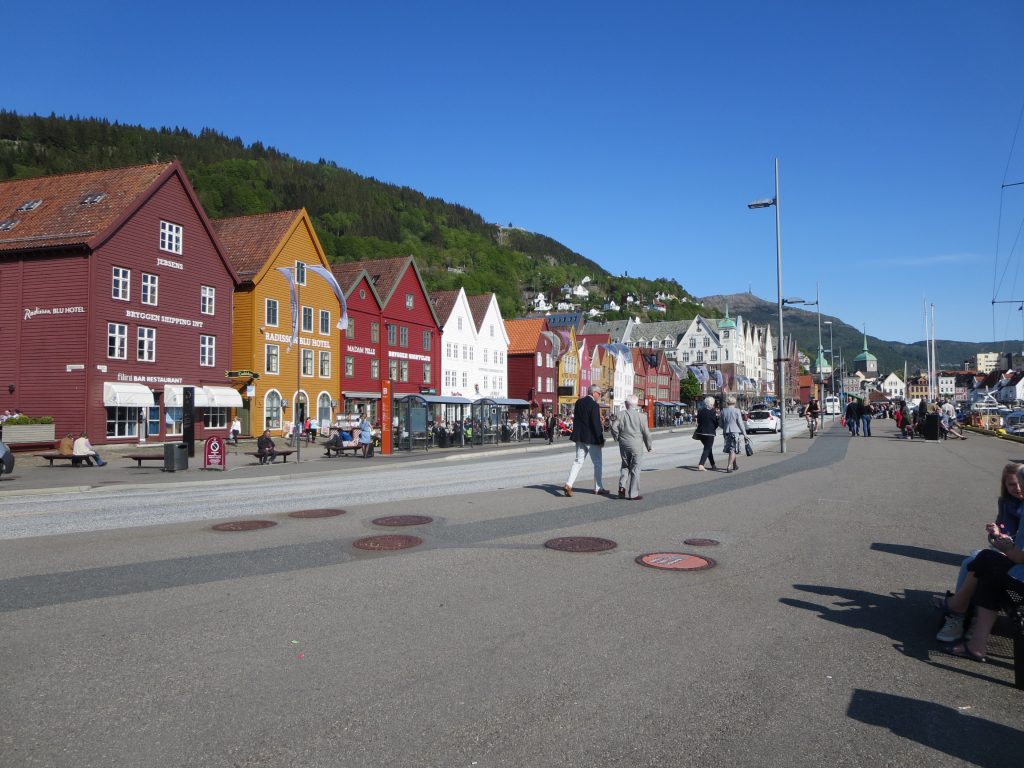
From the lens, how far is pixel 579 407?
14195mm

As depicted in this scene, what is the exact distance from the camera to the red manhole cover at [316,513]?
12.0 metres

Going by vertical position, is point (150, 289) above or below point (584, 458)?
above

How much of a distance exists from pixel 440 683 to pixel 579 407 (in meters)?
9.71

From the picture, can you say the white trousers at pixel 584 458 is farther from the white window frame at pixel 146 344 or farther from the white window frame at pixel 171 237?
the white window frame at pixel 171 237

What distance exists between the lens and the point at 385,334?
5375 cm

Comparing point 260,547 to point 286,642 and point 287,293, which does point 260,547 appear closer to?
point 286,642

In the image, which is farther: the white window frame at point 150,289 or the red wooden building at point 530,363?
the red wooden building at point 530,363

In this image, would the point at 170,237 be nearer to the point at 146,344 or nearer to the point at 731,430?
the point at 146,344

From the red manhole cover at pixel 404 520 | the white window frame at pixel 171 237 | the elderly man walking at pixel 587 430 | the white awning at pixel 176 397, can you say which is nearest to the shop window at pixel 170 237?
the white window frame at pixel 171 237

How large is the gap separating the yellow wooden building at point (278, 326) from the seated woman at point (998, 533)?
3708cm

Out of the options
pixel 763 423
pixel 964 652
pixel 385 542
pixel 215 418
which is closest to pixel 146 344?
pixel 215 418

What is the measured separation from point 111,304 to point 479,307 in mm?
37902

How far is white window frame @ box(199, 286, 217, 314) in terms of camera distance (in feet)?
129

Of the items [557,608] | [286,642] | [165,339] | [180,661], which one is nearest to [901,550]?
[557,608]
